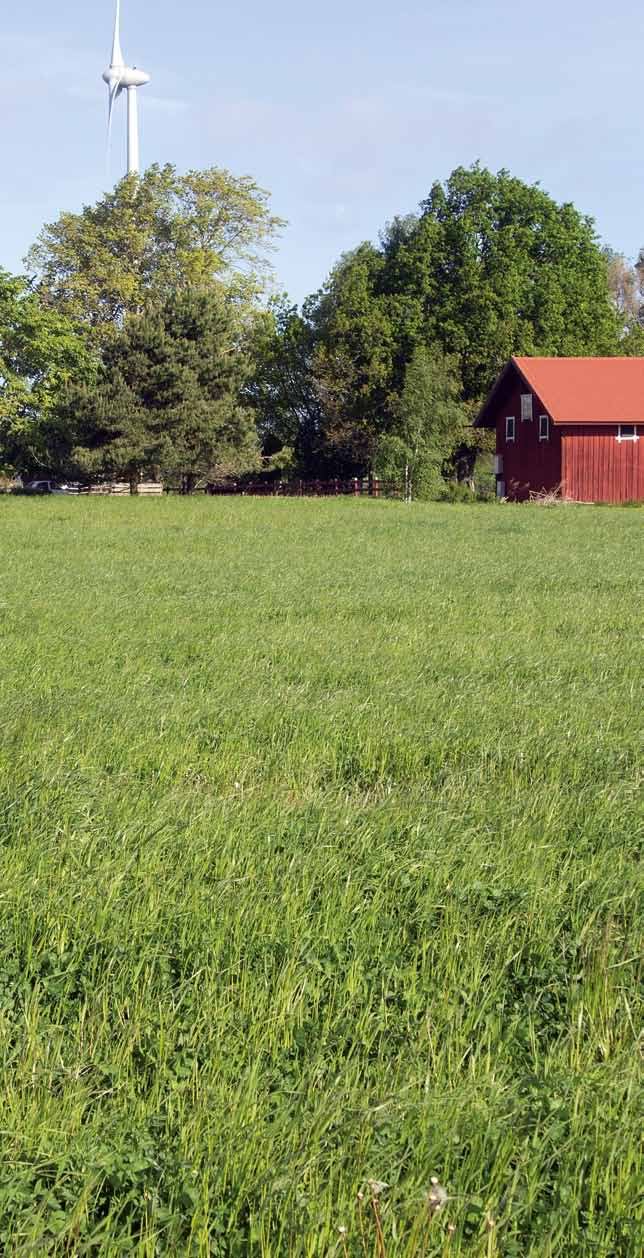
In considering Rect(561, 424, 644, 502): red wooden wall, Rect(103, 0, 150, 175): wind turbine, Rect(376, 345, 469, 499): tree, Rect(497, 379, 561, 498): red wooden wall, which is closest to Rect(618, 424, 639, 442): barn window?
Rect(561, 424, 644, 502): red wooden wall

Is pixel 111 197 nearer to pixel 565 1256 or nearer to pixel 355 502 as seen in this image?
pixel 355 502

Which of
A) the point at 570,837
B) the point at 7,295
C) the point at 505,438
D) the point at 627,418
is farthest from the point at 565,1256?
the point at 505,438

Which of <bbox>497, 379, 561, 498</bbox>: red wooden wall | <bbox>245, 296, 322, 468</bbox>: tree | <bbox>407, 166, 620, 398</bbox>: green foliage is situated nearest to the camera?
<bbox>497, 379, 561, 498</bbox>: red wooden wall

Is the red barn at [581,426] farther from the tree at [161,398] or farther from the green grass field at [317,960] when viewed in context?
the green grass field at [317,960]

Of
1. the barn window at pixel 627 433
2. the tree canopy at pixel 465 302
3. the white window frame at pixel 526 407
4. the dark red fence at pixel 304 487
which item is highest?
the tree canopy at pixel 465 302

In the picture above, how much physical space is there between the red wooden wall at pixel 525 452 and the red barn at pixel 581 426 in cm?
5

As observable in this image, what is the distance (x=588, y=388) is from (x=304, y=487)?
20269 mm

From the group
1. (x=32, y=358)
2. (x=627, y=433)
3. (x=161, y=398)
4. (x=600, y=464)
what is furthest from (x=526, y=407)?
(x=32, y=358)

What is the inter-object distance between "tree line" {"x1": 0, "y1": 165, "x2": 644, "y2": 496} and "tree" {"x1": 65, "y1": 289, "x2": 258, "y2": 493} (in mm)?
228

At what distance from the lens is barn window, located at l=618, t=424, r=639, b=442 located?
54500mm

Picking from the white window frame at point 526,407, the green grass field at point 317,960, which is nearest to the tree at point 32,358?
the white window frame at point 526,407

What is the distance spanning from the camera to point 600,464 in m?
54.7

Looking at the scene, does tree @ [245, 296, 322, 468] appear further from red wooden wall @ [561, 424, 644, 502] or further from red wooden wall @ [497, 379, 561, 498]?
red wooden wall @ [561, 424, 644, 502]

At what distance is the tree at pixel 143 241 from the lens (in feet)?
220
